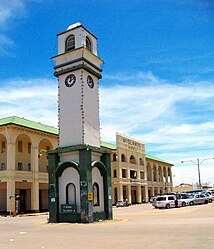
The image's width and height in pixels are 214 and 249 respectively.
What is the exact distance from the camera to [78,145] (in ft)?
77.1

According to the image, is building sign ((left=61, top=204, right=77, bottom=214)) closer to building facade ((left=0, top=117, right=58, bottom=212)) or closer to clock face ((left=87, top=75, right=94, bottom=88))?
clock face ((left=87, top=75, right=94, bottom=88))

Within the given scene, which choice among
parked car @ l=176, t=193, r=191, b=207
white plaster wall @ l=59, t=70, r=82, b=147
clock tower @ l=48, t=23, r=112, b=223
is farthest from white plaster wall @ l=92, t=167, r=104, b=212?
parked car @ l=176, t=193, r=191, b=207

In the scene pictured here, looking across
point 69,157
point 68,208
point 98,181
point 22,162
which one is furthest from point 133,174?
point 68,208

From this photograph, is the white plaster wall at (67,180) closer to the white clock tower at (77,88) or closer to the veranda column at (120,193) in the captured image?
the white clock tower at (77,88)

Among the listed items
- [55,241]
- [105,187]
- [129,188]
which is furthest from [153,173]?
[55,241]

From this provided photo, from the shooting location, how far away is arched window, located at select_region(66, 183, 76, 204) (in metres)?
23.6

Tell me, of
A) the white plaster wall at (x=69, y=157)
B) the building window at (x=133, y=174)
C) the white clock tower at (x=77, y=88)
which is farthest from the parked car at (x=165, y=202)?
the building window at (x=133, y=174)

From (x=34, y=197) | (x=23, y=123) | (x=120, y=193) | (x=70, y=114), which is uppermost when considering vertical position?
(x=23, y=123)

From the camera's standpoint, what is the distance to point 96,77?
26.4 metres

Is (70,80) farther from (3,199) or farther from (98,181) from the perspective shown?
(3,199)

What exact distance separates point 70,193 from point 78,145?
3407 mm

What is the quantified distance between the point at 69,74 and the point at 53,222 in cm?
1060

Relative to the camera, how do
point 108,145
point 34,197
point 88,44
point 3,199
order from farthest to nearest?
point 108,145, point 3,199, point 34,197, point 88,44

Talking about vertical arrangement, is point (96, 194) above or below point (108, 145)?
below
